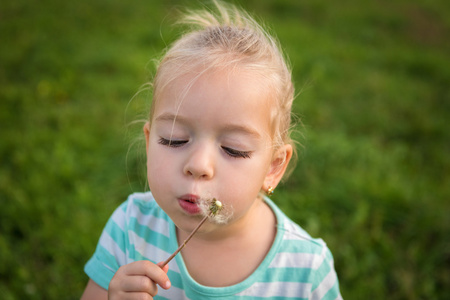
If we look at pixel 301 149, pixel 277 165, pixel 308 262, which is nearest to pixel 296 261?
pixel 308 262

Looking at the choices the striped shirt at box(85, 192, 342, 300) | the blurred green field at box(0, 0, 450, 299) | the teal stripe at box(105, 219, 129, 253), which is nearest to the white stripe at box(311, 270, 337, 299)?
the striped shirt at box(85, 192, 342, 300)

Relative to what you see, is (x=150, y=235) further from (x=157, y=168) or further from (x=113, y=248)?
(x=157, y=168)

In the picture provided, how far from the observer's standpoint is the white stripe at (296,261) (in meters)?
1.42

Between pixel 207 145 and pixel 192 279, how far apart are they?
49 cm

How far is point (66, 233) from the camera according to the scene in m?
2.51

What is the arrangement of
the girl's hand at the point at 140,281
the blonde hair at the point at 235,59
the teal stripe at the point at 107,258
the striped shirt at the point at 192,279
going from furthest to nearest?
the teal stripe at the point at 107,258
the striped shirt at the point at 192,279
the blonde hair at the point at 235,59
the girl's hand at the point at 140,281

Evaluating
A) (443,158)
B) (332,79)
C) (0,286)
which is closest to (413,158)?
(443,158)

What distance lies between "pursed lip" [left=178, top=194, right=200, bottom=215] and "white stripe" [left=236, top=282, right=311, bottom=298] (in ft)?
1.35

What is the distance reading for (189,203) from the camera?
3.74 ft

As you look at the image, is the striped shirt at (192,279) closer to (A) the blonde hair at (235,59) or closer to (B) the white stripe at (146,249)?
(B) the white stripe at (146,249)

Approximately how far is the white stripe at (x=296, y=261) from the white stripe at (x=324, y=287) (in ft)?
0.19

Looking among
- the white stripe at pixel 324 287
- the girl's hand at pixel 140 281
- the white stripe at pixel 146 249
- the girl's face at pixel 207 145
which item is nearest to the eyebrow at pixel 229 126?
the girl's face at pixel 207 145

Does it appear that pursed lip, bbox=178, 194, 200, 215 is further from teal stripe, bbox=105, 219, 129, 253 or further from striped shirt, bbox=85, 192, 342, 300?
teal stripe, bbox=105, 219, 129, 253

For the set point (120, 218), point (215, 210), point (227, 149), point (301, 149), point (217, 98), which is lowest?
point (301, 149)
